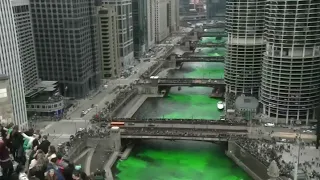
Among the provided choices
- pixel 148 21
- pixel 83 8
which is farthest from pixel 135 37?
pixel 83 8

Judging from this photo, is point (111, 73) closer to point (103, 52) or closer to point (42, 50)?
point (103, 52)

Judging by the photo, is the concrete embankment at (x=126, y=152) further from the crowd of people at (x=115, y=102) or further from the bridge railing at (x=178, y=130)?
the crowd of people at (x=115, y=102)

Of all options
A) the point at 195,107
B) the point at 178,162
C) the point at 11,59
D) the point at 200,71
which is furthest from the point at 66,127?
the point at 200,71

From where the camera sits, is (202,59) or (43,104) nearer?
(43,104)

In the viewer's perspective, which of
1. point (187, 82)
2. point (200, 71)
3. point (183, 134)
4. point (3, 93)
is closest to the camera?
point (3, 93)

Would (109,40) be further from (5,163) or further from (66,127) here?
(5,163)

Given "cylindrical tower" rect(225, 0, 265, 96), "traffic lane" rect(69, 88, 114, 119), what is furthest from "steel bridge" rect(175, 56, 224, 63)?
"cylindrical tower" rect(225, 0, 265, 96)

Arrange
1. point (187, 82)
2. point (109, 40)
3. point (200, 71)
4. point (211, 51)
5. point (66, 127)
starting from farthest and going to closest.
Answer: point (211, 51) < point (200, 71) < point (109, 40) < point (187, 82) < point (66, 127)

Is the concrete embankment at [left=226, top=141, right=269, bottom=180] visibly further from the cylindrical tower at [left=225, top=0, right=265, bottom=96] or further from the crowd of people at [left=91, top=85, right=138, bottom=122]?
the cylindrical tower at [left=225, top=0, right=265, bottom=96]

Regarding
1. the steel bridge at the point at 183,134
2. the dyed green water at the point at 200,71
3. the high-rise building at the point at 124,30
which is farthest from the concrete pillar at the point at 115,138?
the dyed green water at the point at 200,71
